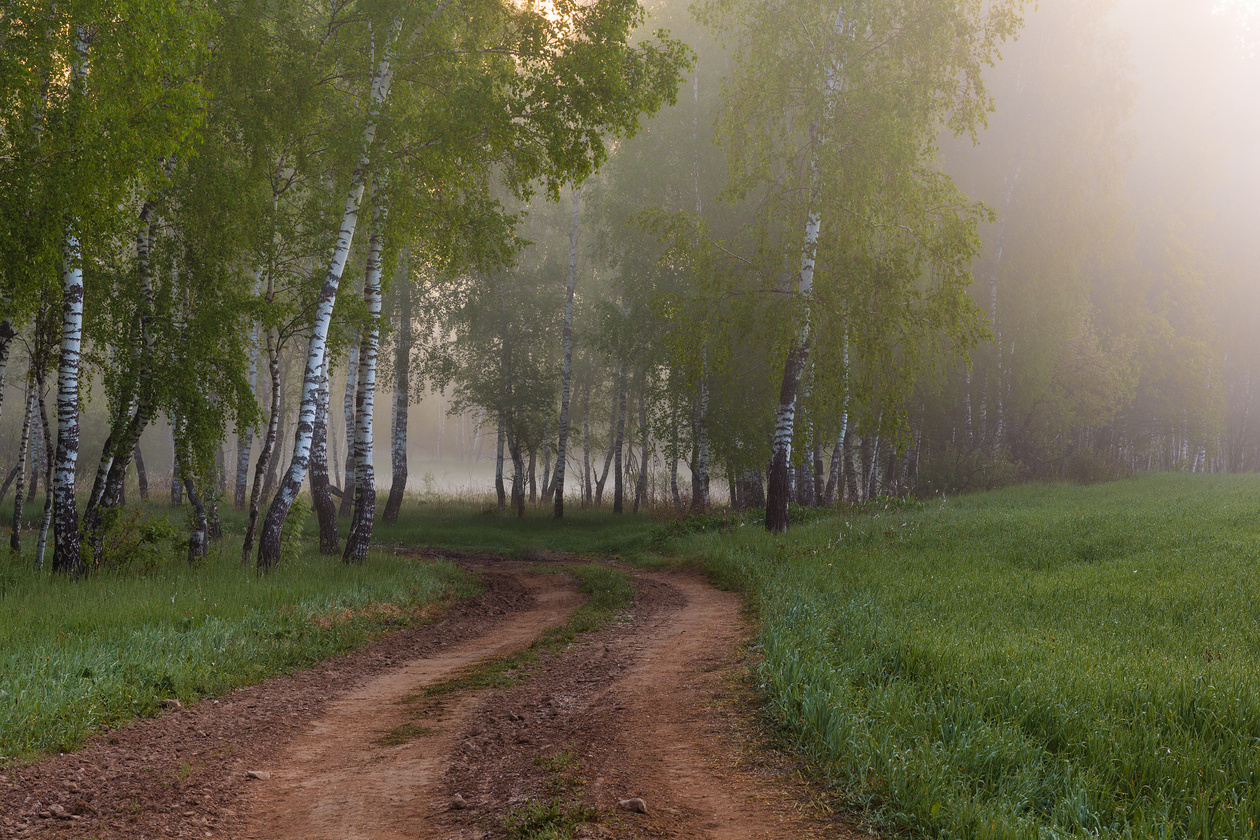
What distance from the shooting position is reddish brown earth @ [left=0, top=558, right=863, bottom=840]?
4258mm

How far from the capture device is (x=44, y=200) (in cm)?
809

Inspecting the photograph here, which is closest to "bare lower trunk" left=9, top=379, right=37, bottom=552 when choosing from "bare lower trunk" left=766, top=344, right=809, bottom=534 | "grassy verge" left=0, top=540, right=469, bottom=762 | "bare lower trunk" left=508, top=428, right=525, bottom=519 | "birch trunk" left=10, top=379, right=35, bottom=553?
"birch trunk" left=10, top=379, right=35, bottom=553

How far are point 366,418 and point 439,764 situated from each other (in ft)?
34.9

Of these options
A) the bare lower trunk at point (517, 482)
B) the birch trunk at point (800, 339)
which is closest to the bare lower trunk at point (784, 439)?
the birch trunk at point (800, 339)

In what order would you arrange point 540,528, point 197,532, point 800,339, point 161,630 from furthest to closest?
point 540,528
point 800,339
point 197,532
point 161,630

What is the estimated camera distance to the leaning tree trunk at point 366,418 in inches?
546

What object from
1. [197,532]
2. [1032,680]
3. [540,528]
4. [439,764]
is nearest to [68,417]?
[197,532]

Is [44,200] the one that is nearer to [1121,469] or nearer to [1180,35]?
[1121,469]

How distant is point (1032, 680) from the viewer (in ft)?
19.5

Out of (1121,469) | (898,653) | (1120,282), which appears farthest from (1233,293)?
(898,653)

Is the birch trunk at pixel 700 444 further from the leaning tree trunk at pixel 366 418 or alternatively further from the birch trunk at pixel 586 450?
the leaning tree trunk at pixel 366 418

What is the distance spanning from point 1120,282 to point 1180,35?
698 inches

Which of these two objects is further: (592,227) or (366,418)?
(592,227)

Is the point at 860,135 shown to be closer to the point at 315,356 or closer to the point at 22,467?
the point at 315,356
